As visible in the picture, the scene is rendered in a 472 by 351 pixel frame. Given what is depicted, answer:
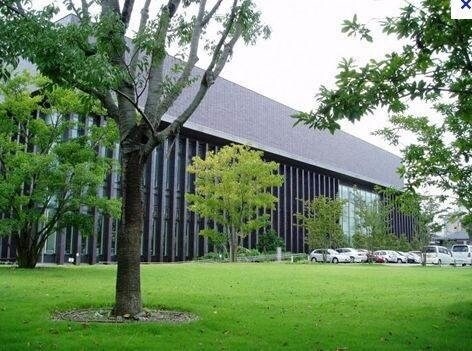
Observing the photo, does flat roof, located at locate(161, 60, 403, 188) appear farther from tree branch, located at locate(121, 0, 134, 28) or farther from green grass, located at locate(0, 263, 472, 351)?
tree branch, located at locate(121, 0, 134, 28)

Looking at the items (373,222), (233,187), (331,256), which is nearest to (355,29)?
(233,187)

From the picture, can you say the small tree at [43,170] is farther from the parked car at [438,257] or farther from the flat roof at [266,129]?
the parked car at [438,257]

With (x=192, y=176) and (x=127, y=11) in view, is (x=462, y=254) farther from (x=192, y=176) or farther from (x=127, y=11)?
(x=127, y=11)

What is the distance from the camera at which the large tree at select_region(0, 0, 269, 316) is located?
678 cm

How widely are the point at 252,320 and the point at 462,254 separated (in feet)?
138

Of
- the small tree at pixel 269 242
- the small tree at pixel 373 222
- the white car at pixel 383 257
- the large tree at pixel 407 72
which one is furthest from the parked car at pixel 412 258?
the large tree at pixel 407 72

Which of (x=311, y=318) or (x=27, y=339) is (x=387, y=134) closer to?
(x=311, y=318)

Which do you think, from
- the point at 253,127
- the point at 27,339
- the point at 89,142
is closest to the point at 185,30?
the point at 27,339

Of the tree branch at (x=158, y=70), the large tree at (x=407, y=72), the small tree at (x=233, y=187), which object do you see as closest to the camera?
the large tree at (x=407, y=72)

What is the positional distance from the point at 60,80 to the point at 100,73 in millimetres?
758

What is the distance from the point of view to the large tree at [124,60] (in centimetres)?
678

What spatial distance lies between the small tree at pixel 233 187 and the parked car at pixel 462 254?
→ 60.9 feet

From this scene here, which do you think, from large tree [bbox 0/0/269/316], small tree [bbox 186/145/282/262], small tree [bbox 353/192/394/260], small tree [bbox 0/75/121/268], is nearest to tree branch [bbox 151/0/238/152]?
large tree [bbox 0/0/269/316]

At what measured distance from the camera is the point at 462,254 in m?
46.4
